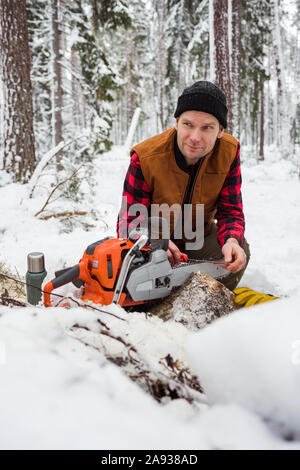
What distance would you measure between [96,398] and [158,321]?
3.06 ft

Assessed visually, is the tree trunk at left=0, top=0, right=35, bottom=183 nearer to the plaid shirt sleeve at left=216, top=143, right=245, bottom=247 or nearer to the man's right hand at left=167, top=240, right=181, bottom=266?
the plaid shirt sleeve at left=216, top=143, right=245, bottom=247

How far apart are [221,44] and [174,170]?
5.34 metres

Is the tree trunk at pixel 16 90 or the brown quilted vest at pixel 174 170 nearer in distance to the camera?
the brown quilted vest at pixel 174 170

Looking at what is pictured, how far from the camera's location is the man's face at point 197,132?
2098 millimetres

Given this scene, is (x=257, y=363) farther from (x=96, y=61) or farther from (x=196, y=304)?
(x=96, y=61)

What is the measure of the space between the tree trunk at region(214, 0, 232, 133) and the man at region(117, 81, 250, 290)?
4808 mm

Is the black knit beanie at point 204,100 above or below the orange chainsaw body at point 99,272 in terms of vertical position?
above

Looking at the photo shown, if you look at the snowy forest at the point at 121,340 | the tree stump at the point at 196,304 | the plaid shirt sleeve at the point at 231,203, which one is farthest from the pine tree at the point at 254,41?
the tree stump at the point at 196,304

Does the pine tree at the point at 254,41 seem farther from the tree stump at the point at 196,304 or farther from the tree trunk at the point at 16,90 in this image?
the tree stump at the point at 196,304

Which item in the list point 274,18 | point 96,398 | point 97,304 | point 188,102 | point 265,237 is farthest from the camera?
point 274,18

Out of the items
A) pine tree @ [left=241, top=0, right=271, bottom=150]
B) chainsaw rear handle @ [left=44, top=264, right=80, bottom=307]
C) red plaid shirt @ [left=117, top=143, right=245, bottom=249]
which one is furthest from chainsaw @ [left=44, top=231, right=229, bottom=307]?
pine tree @ [left=241, top=0, right=271, bottom=150]

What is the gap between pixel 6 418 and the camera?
0.64 m
